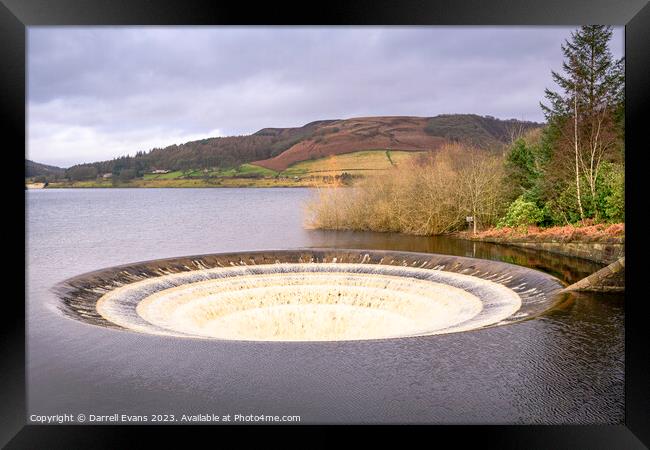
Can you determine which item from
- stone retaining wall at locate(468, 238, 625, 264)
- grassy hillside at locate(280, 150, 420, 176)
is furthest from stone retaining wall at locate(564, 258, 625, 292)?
grassy hillside at locate(280, 150, 420, 176)

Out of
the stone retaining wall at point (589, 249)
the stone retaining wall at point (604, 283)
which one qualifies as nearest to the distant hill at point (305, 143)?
the stone retaining wall at point (589, 249)

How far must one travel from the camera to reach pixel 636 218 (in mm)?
3553

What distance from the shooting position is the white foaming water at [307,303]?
361 inches

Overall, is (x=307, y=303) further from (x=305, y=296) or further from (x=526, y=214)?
(x=526, y=214)

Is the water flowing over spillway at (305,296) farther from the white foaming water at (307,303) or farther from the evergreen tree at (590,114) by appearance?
the evergreen tree at (590,114)

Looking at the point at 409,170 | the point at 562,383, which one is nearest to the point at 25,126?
the point at 562,383

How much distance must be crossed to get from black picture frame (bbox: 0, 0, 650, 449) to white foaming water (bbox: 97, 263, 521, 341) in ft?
14.2

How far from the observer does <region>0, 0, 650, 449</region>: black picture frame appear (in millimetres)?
3363

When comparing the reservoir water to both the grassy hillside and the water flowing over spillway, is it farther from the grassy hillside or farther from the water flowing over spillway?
the grassy hillside

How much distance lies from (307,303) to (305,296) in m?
0.26

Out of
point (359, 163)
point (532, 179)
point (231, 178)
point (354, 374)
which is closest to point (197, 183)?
point (231, 178)

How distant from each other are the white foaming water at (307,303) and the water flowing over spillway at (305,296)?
0.07 ft

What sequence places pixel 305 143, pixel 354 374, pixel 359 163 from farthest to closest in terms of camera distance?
pixel 305 143 → pixel 359 163 → pixel 354 374

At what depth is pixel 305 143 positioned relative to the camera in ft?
130
